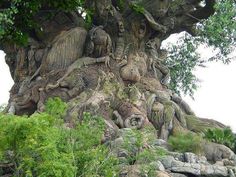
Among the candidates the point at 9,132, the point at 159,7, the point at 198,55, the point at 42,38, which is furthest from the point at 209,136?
the point at 198,55

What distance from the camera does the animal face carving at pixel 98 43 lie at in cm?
1246

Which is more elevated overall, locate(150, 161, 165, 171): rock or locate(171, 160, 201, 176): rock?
locate(171, 160, 201, 176): rock

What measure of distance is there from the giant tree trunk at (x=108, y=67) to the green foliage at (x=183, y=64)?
151 inches

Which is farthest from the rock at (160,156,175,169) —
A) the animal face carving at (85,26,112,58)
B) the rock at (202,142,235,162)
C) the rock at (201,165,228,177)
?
the animal face carving at (85,26,112,58)

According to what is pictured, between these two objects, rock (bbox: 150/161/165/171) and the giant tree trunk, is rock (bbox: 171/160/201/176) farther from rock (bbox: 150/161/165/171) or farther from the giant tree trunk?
the giant tree trunk

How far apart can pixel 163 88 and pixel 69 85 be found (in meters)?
2.59

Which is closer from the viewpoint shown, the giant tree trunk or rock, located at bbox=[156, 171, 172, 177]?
rock, located at bbox=[156, 171, 172, 177]

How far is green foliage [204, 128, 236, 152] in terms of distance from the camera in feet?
36.4

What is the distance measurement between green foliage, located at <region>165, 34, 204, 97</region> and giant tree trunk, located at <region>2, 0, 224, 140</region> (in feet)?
12.6

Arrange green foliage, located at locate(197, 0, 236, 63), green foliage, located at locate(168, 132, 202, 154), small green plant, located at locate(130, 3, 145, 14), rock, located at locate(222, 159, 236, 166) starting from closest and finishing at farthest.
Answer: rock, located at locate(222, 159, 236, 166) < green foliage, located at locate(168, 132, 202, 154) < small green plant, located at locate(130, 3, 145, 14) < green foliage, located at locate(197, 0, 236, 63)

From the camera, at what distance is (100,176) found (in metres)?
7.47

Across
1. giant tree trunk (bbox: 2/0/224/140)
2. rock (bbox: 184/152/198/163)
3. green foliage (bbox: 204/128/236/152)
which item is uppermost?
giant tree trunk (bbox: 2/0/224/140)

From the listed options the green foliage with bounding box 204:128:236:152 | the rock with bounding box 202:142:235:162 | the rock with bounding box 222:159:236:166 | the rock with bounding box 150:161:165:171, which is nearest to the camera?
the rock with bounding box 150:161:165:171

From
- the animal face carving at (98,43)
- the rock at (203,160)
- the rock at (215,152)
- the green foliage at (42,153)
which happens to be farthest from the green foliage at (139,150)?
the animal face carving at (98,43)
